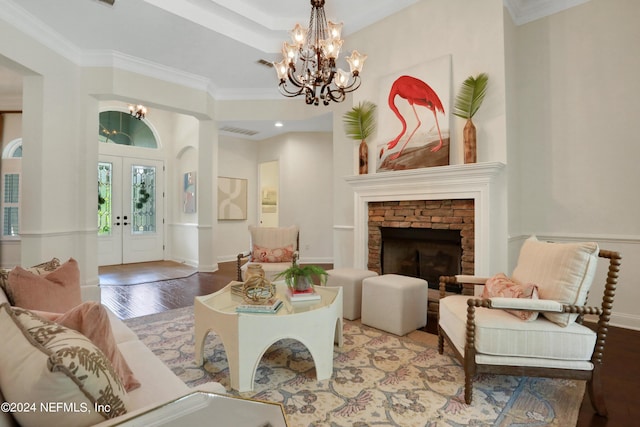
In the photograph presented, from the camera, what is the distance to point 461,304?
230cm

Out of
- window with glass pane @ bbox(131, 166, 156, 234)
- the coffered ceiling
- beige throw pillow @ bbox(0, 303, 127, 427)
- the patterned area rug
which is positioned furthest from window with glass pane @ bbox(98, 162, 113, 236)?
beige throw pillow @ bbox(0, 303, 127, 427)

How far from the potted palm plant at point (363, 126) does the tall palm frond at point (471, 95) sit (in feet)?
3.72

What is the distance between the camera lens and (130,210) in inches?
278

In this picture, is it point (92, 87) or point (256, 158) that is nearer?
point (92, 87)

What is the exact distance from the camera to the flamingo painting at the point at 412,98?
11.8 feet

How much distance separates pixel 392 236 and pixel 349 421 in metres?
2.72

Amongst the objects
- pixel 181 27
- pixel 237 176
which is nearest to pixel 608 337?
pixel 181 27

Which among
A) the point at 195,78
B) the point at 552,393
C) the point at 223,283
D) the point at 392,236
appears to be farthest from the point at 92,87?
the point at 552,393

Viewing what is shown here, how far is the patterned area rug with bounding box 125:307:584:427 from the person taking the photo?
68.4 inches

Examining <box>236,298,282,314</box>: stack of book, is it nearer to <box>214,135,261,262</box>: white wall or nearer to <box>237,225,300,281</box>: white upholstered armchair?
<box>237,225,300,281</box>: white upholstered armchair

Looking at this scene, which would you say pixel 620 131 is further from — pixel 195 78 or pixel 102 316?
pixel 195 78

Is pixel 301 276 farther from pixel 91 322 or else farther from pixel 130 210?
pixel 130 210

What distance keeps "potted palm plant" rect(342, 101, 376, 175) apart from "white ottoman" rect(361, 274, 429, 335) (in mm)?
1697

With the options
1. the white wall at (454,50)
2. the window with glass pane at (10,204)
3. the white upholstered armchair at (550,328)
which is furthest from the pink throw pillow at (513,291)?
the window with glass pane at (10,204)
